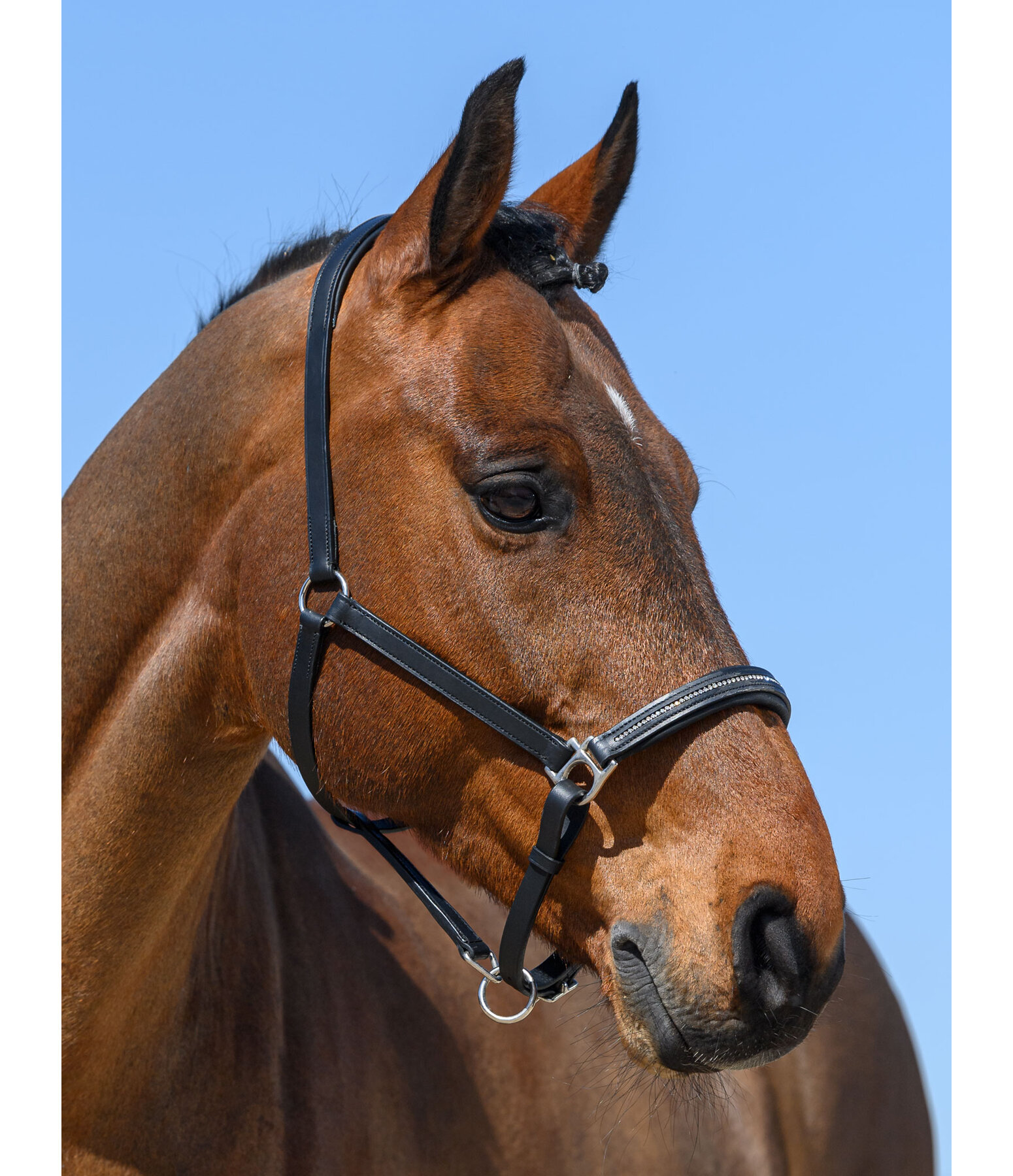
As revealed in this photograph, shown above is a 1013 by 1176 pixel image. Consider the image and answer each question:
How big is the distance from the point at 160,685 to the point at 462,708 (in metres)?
0.77

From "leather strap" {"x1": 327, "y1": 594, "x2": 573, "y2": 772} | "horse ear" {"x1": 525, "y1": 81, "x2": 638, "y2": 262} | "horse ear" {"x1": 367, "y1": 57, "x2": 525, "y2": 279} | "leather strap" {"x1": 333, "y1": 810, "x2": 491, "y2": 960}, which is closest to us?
"leather strap" {"x1": 327, "y1": 594, "x2": 573, "y2": 772}

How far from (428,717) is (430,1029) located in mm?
1435

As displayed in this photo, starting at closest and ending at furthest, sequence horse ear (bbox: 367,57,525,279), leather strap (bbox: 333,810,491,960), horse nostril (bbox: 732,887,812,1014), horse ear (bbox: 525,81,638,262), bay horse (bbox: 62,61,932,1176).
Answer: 1. horse nostril (bbox: 732,887,812,1014)
2. bay horse (bbox: 62,61,932,1176)
3. horse ear (bbox: 367,57,525,279)
4. leather strap (bbox: 333,810,491,960)
5. horse ear (bbox: 525,81,638,262)

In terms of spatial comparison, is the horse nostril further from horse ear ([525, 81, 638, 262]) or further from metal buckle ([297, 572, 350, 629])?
horse ear ([525, 81, 638, 262])

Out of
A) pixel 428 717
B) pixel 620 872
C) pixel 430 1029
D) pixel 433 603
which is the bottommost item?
pixel 430 1029

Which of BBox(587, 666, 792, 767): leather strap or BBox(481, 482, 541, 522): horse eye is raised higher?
BBox(481, 482, 541, 522): horse eye

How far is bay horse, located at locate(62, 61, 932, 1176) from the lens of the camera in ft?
7.72

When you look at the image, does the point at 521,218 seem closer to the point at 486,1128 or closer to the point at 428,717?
the point at 428,717

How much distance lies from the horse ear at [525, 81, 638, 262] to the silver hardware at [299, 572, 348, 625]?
1.16m

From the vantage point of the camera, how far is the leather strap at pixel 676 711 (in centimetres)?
236

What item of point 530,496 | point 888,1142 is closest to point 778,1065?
point 888,1142

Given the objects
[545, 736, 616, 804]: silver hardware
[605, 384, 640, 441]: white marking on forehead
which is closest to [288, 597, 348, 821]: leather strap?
[545, 736, 616, 804]: silver hardware

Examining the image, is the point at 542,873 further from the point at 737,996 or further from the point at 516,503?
the point at 516,503

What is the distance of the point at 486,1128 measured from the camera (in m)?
3.68
